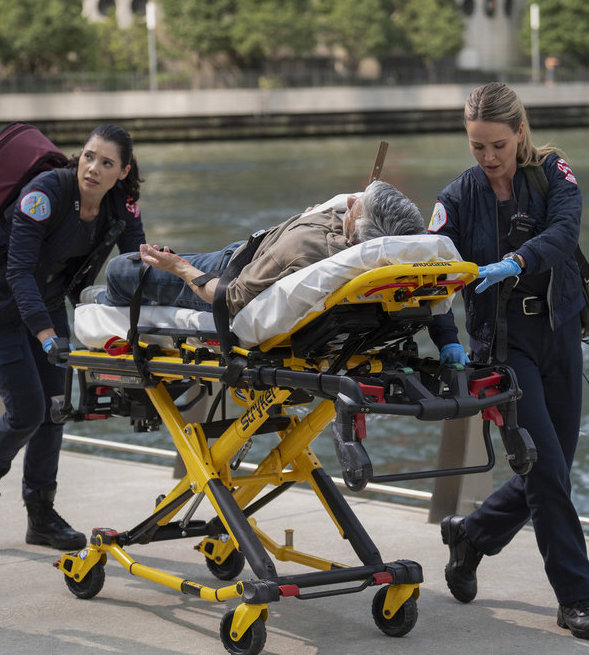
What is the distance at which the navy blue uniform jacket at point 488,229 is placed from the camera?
423 centimetres

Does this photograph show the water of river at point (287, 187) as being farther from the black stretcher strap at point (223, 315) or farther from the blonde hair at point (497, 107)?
the black stretcher strap at point (223, 315)

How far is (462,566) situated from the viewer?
4629mm

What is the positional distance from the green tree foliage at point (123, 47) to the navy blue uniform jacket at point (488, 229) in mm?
77170

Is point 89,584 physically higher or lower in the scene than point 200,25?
lower

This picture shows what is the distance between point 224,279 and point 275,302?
0.94 ft

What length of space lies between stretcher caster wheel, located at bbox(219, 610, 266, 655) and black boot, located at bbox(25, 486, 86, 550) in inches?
60.2

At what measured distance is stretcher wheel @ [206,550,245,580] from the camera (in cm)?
491

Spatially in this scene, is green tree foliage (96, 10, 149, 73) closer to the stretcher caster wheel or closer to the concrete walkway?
the concrete walkway

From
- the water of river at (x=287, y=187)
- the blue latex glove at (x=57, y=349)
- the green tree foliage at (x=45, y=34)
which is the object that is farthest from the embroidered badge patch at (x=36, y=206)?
the green tree foliage at (x=45, y=34)

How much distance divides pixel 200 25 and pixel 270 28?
4509mm

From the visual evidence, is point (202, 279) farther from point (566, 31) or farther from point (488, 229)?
point (566, 31)

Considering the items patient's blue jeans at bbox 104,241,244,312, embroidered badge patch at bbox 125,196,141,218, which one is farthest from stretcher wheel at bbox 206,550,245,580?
embroidered badge patch at bbox 125,196,141,218

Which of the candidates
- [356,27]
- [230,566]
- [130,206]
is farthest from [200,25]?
[230,566]

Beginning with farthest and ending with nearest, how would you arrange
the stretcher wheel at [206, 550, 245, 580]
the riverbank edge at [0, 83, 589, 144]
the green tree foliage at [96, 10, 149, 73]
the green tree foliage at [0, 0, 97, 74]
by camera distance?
1. the green tree foliage at [96, 10, 149, 73]
2. the green tree foliage at [0, 0, 97, 74]
3. the riverbank edge at [0, 83, 589, 144]
4. the stretcher wheel at [206, 550, 245, 580]
